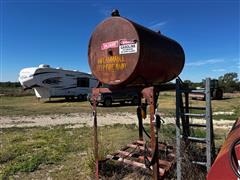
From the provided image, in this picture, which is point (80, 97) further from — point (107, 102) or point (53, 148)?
point (53, 148)

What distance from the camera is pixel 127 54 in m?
3.80

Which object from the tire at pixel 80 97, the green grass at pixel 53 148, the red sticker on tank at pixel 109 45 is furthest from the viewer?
the tire at pixel 80 97

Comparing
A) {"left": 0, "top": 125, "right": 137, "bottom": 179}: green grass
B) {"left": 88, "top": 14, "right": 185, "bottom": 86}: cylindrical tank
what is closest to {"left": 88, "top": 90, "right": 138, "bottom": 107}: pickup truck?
{"left": 0, "top": 125, "right": 137, "bottom": 179}: green grass

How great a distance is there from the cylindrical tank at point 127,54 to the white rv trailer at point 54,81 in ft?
63.9

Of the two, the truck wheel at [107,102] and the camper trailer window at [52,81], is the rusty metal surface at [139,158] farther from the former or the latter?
the camper trailer window at [52,81]

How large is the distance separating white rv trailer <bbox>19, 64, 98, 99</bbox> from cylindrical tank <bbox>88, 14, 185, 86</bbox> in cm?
1947

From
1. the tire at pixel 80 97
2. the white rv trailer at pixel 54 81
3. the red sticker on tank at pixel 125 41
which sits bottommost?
the tire at pixel 80 97

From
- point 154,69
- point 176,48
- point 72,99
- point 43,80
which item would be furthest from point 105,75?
point 72,99

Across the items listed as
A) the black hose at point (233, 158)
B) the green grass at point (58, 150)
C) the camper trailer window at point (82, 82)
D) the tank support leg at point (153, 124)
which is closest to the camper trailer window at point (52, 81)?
the camper trailer window at point (82, 82)

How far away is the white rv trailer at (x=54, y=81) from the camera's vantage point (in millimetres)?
22875

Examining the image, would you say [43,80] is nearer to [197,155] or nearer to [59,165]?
[59,165]

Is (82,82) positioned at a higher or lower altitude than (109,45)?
higher

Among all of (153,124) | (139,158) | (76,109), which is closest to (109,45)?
(153,124)

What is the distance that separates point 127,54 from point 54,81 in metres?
20.8
